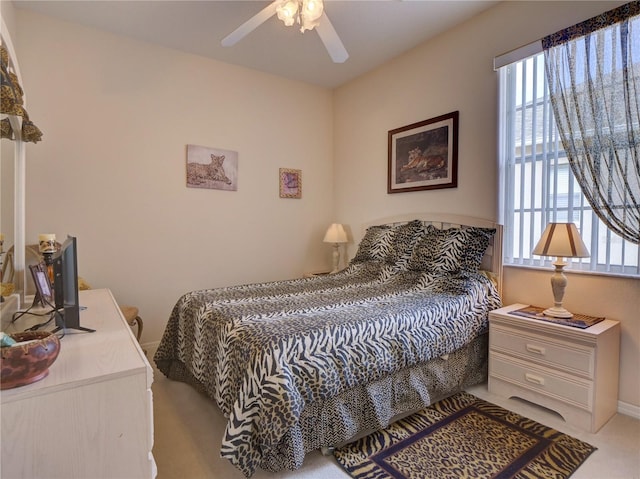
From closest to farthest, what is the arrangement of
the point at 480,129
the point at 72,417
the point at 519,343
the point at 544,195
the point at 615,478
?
1. the point at 72,417
2. the point at 615,478
3. the point at 519,343
4. the point at 544,195
5. the point at 480,129

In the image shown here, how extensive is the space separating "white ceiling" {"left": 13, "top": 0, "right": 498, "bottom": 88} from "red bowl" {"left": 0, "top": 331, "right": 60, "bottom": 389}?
2564 mm

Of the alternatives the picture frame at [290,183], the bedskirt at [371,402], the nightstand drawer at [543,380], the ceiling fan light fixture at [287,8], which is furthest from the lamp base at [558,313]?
the picture frame at [290,183]

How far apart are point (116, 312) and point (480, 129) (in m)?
2.88

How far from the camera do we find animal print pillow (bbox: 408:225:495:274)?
2518 millimetres

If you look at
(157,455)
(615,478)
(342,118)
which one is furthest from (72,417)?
(342,118)

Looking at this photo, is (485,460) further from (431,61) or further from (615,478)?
(431,61)

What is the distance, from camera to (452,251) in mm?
2572

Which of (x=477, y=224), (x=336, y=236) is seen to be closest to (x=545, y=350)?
(x=477, y=224)

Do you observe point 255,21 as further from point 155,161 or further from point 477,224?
point 477,224

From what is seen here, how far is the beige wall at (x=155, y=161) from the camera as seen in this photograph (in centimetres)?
270

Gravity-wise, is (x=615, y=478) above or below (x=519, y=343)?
below

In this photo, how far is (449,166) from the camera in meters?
3.00

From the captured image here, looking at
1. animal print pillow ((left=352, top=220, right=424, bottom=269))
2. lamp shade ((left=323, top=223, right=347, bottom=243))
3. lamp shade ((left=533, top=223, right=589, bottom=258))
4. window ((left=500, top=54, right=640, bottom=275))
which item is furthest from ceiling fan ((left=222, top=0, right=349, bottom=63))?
lamp shade ((left=323, top=223, right=347, bottom=243))

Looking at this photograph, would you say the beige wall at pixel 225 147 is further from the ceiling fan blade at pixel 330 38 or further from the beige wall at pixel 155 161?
the ceiling fan blade at pixel 330 38
